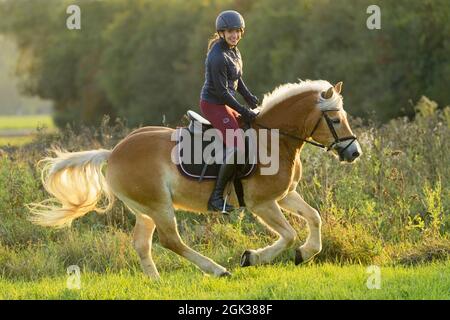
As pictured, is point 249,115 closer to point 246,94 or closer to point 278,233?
point 246,94

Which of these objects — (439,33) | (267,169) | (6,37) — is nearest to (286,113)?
(267,169)

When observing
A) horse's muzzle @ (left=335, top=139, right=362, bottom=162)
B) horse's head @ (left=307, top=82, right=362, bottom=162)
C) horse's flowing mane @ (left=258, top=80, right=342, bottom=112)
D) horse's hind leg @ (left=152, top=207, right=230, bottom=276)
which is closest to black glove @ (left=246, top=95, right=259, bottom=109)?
horse's flowing mane @ (left=258, top=80, right=342, bottom=112)

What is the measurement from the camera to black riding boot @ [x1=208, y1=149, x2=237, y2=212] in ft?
29.6

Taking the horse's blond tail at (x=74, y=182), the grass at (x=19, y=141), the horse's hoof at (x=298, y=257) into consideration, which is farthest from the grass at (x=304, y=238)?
the grass at (x=19, y=141)

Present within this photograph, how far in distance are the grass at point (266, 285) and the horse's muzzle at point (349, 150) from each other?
1181 mm

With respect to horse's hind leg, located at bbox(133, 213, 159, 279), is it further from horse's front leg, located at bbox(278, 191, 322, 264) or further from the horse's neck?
the horse's neck

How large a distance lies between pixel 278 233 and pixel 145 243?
1.57 metres

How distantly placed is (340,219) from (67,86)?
53.9 m

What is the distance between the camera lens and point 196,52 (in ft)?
174

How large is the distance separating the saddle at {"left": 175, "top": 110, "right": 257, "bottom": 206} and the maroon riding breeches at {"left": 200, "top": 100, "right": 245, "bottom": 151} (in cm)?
9

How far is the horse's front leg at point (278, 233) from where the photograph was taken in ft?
29.5

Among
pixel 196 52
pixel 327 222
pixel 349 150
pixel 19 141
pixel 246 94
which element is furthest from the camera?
pixel 196 52

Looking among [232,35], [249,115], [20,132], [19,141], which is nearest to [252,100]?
[249,115]

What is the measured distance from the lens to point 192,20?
5847 cm
